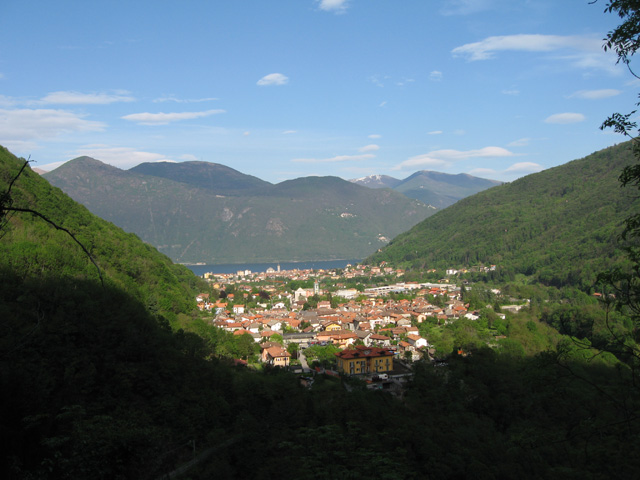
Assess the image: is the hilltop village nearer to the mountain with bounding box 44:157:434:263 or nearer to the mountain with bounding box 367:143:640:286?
the mountain with bounding box 367:143:640:286

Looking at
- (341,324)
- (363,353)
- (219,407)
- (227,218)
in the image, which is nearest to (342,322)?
(341,324)

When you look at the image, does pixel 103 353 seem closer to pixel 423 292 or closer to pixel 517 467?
pixel 517 467

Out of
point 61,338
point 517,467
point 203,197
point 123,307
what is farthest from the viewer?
point 203,197

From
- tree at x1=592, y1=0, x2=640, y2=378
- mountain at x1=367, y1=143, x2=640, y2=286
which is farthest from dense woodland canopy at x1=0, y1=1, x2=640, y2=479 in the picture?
mountain at x1=367, y1=143, x2=640, y2=286

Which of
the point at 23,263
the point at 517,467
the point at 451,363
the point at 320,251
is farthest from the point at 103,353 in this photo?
the point at 320,251

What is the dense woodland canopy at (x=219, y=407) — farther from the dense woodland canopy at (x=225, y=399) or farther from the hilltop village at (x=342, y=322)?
the hilltop village at (x=342, y=322)

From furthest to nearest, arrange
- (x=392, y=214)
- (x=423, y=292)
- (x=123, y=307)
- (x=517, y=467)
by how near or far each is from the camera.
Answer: (x=392, y=214) → (x=423, y=292) → (x=123, y=307) → (x=517, y=467)

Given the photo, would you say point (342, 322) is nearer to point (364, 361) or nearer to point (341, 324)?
point (341, 324)
